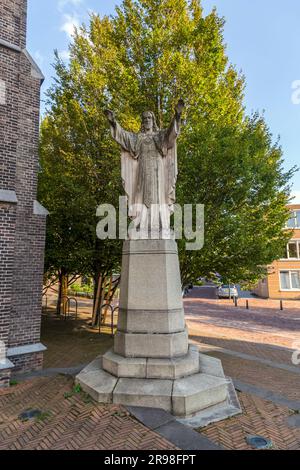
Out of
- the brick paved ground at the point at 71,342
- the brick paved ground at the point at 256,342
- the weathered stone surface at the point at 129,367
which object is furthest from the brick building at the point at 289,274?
the weathered stone surface at the point at 129,367

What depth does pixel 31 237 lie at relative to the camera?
8078 mm

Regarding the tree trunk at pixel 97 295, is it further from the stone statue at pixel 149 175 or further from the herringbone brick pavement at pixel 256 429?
the herringbone brick pavement at pixel 256 429

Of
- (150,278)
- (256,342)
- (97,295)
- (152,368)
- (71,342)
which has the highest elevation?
(150,278)

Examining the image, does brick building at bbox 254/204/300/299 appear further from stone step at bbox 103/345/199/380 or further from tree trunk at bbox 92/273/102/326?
stone step at bbox 103/345/199/380

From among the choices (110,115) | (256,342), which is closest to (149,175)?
(110,115)

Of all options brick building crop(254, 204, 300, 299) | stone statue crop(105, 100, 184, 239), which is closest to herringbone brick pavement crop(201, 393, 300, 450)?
stone statue crop(105, 100, 184, 239)

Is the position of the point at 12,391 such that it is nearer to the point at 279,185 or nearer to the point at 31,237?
the point at 31,237

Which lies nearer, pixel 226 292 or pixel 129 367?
pixel 129 367

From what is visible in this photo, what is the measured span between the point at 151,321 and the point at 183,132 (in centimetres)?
763

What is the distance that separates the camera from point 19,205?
7.87 meters

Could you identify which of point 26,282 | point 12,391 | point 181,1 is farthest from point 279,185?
point 12,391

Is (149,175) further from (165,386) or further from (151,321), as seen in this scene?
(165,386)

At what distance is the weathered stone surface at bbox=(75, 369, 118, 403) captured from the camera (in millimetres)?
5125

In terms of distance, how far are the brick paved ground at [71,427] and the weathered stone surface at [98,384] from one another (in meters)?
0.13
